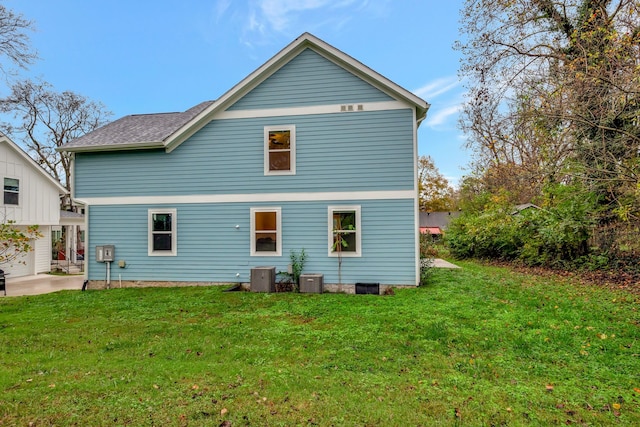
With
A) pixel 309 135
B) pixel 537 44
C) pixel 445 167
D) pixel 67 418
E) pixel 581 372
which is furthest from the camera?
pixel 445 167

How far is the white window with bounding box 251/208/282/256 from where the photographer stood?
32.3 feet

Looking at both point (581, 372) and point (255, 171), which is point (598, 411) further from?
point (255, 171)

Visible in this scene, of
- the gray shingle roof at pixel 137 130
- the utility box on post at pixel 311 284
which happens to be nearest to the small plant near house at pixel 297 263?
the utility box on post at pixel 311 284

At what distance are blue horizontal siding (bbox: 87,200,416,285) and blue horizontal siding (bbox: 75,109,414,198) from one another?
1.93 ft

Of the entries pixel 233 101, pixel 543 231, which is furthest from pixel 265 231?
pixel 543 231

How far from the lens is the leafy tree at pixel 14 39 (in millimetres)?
9648

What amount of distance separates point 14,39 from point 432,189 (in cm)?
4207

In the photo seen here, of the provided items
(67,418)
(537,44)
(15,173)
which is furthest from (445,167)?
(67,418)

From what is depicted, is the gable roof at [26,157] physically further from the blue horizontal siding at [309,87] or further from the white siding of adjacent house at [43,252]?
the blue horizontal siding at [309,87]

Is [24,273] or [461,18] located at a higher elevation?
[461,18]

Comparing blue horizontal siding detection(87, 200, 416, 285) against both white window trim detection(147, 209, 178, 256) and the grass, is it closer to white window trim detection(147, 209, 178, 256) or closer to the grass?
white window trim detection(147, 209, 178, 256)

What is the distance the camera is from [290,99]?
9.86 m

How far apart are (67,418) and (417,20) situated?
15083mm

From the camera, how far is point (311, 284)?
917 centimetres
